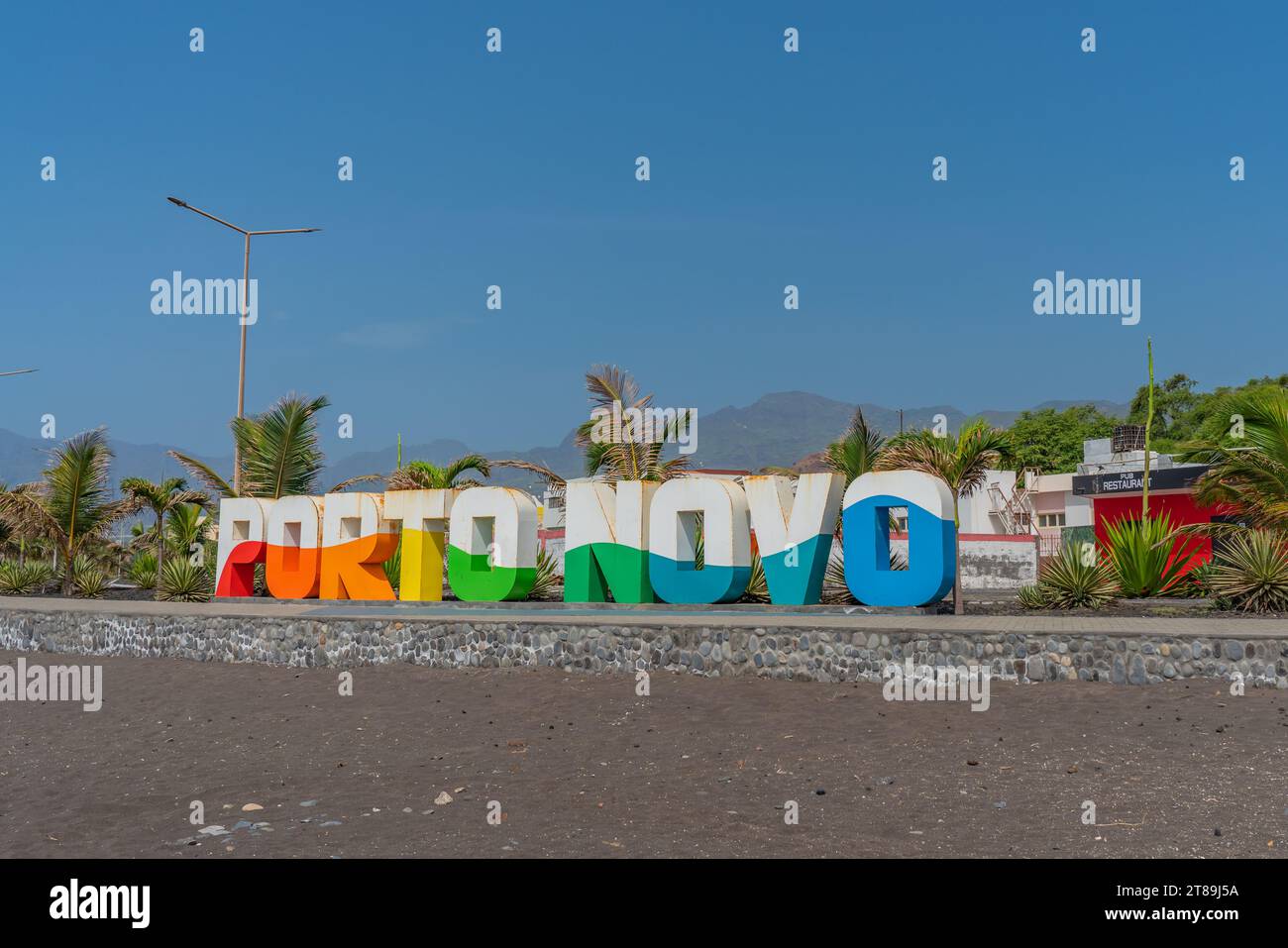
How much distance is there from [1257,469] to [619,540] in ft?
35.2

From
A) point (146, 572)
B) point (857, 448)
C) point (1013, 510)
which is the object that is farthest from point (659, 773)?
point (1013, 510)

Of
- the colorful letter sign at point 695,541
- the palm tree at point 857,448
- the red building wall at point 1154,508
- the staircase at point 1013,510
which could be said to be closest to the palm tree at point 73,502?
the colorful letter sign at point 695,541

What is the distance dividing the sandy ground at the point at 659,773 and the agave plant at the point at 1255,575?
552cm

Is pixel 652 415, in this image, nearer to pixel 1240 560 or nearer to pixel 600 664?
pixel 600 664

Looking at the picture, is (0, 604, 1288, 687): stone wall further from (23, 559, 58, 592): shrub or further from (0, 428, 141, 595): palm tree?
(23, 559, 58, 592): shrub

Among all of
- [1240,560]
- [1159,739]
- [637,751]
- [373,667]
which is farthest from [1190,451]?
[373,667]

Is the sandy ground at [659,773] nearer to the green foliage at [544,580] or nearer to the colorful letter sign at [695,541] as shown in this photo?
the colorful letter sign at [695,541]

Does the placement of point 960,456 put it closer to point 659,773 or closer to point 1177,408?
point 659,773

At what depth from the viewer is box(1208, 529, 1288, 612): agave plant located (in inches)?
667

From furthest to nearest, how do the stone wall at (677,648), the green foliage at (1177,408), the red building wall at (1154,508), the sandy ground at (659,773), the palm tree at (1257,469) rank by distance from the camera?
the green foliage at (1177,408)
the red building wall at (1154,508)
the palm tree at (1257,469)
the stone wall at (677,648)
the sandy ground at (659,773)

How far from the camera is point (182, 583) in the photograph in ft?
86.3

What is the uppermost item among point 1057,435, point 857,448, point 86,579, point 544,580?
point 1057,435

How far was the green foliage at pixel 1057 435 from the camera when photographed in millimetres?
79625

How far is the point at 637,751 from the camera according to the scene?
10.7 metres
